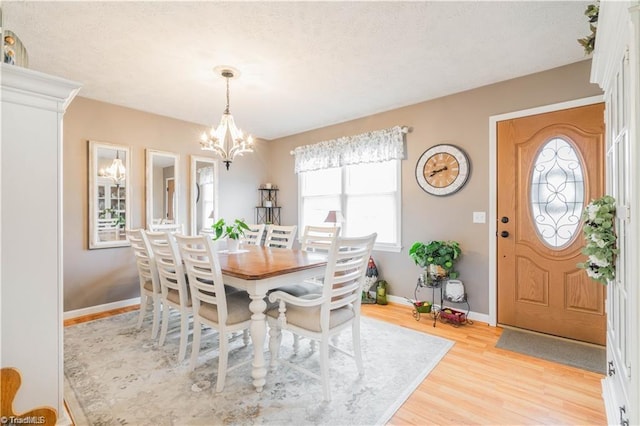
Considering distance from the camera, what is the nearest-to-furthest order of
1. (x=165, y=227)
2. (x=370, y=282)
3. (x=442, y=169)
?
(x=442, y=169) → (x=165, y=227) → (x=370, y=282)

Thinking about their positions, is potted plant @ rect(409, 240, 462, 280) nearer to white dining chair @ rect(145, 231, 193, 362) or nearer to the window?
the window

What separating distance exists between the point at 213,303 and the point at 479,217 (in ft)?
9.11

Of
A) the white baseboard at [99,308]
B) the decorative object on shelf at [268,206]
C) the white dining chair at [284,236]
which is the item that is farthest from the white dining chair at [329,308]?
the decorative object on shelf at [268,206]

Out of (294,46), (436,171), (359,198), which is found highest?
(294,46)

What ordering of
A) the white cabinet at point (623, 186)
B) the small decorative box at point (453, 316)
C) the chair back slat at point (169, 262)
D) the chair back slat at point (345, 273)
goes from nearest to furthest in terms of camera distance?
the white cabinet at point (623, 186) → the chair back slat at point (345, 273) → the chair back slat at point (169, 262) → the small decorative box at point (453, 316)

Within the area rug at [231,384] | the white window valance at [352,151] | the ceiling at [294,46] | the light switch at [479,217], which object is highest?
the ceiling at [294,46]

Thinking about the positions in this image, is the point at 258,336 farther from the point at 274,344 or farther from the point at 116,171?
the point at 116,171

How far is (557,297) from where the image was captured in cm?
275

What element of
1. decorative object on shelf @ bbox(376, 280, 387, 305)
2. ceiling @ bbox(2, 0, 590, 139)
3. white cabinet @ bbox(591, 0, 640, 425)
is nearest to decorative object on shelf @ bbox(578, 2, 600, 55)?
white cabinet @ bbox(591, 0, 640, 425)

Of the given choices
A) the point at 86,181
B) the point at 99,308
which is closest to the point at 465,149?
the point at 86,181

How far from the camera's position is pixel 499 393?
1956 millimetres

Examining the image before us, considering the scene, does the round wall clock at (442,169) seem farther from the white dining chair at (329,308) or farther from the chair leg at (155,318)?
the chair leg at (155,318)

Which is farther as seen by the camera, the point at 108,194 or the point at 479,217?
the point at 108,194

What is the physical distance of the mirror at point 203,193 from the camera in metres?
4.37
